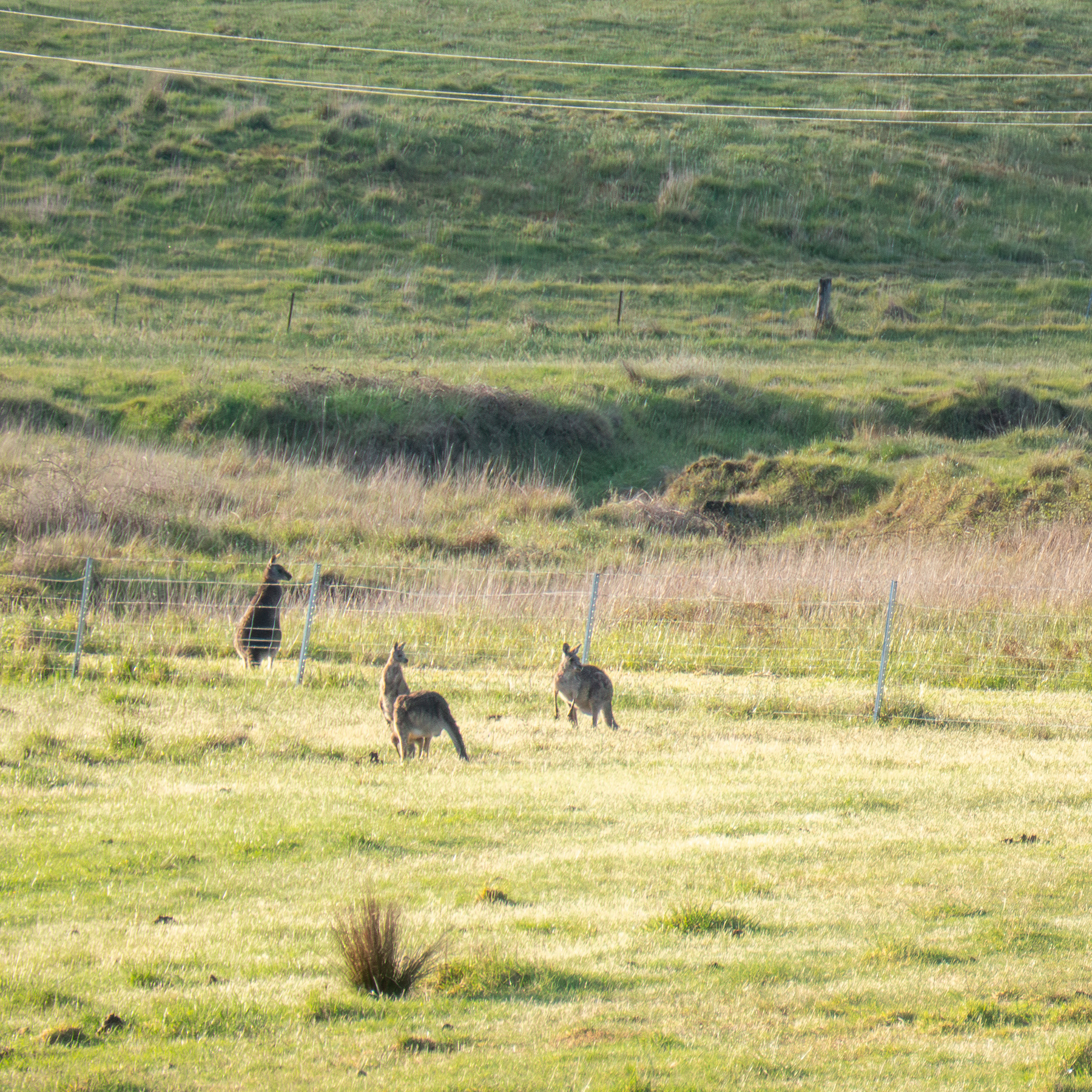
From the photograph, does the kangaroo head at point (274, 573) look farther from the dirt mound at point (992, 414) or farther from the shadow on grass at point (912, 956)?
the dirt mound at point (992, 414)

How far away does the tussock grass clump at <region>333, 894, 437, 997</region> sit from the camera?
6516mm

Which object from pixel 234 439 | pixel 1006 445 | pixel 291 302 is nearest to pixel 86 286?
pixel 291 302

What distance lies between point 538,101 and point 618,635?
37720mm

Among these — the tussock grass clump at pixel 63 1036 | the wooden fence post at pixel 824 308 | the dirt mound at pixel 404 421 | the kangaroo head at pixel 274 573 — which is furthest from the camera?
the wooden fence post at pixel 824 308

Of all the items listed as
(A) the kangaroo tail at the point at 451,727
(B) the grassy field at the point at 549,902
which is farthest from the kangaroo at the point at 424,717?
(B) the grassy field at the point at 549,902

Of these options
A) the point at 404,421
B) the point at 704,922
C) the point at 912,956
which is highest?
the point at 404,421

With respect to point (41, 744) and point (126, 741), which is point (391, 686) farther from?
point (41, 744)

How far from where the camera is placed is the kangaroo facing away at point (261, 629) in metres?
16.8

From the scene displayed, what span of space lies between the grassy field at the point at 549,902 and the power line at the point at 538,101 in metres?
40.7

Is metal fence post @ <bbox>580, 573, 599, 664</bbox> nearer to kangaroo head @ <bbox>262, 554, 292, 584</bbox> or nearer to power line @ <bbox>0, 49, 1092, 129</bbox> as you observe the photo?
kangaroo head @ <bbox>262, 554, 292, 584</bbox>

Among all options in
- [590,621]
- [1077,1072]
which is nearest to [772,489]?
[590,621]

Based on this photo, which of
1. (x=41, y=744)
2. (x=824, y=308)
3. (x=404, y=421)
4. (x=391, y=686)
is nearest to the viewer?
(x=41, y=744)

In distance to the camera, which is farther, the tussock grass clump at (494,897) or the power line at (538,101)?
the power line at (538,101)

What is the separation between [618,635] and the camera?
18844 millimetres
